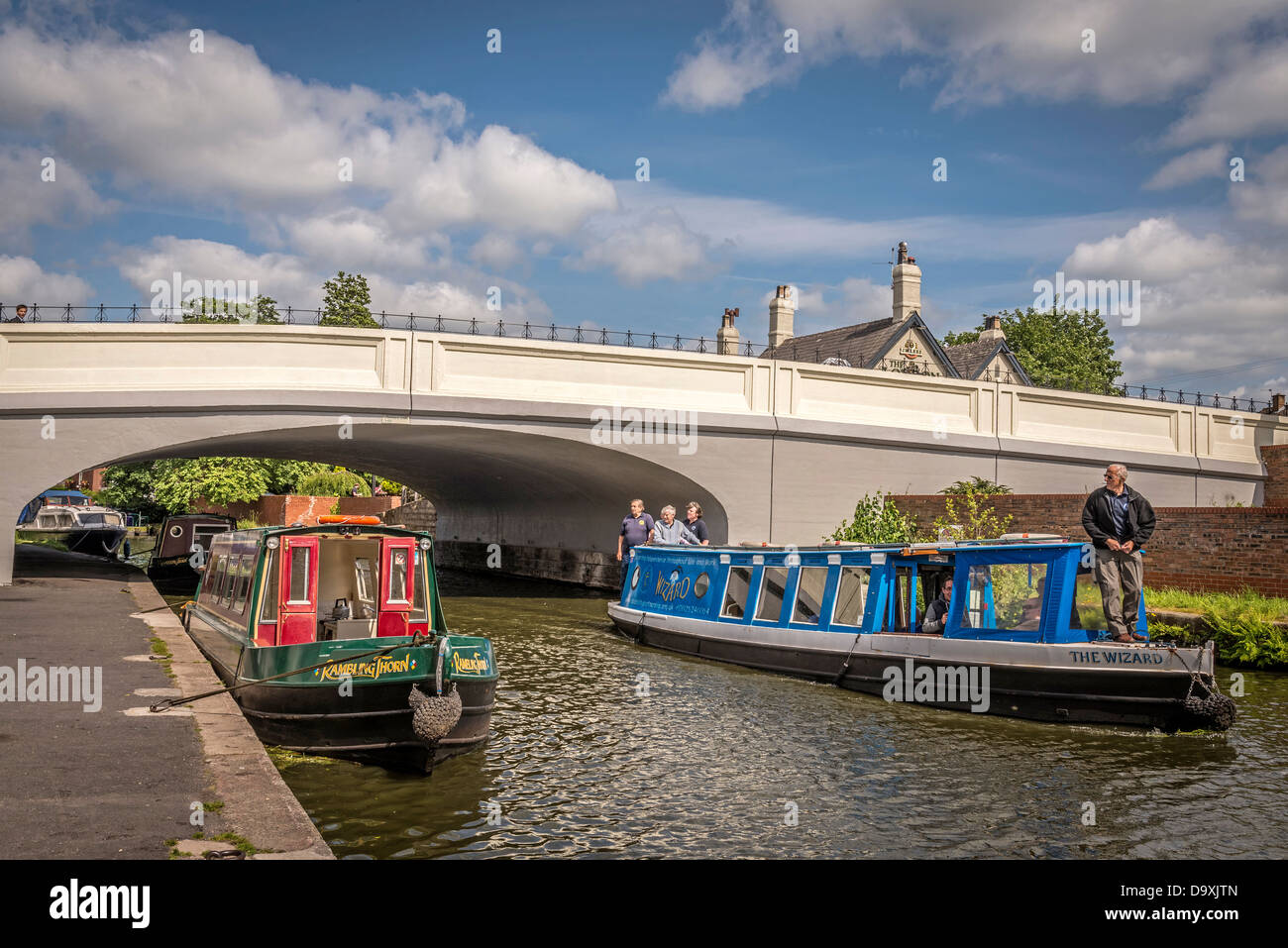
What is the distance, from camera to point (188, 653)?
10469 millimetres

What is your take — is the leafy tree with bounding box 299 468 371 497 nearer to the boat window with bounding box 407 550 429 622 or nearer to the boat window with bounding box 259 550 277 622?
the boat window with bounding box 407 550 429 622

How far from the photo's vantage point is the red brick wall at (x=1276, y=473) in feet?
78.2

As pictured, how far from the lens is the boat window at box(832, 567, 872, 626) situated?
12.2 metres

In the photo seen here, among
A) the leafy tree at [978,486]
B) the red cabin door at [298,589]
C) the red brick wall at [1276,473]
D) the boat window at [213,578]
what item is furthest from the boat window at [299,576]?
the red brick wall at [1276,473]

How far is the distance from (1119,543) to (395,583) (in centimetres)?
674

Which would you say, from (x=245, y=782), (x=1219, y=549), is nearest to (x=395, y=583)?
(x=245, y=782)

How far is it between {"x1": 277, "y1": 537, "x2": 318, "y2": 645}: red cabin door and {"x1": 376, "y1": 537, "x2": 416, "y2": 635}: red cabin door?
0.59 metres

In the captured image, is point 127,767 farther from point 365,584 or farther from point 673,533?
point 673,533

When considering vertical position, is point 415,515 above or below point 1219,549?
above

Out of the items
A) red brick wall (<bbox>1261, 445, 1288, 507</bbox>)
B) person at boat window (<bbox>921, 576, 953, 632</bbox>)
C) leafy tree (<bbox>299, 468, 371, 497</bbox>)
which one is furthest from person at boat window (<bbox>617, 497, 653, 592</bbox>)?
leafy tree (<bbox>299, 468, 371, 497</bbox>)

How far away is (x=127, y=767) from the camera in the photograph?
598 centimetres
